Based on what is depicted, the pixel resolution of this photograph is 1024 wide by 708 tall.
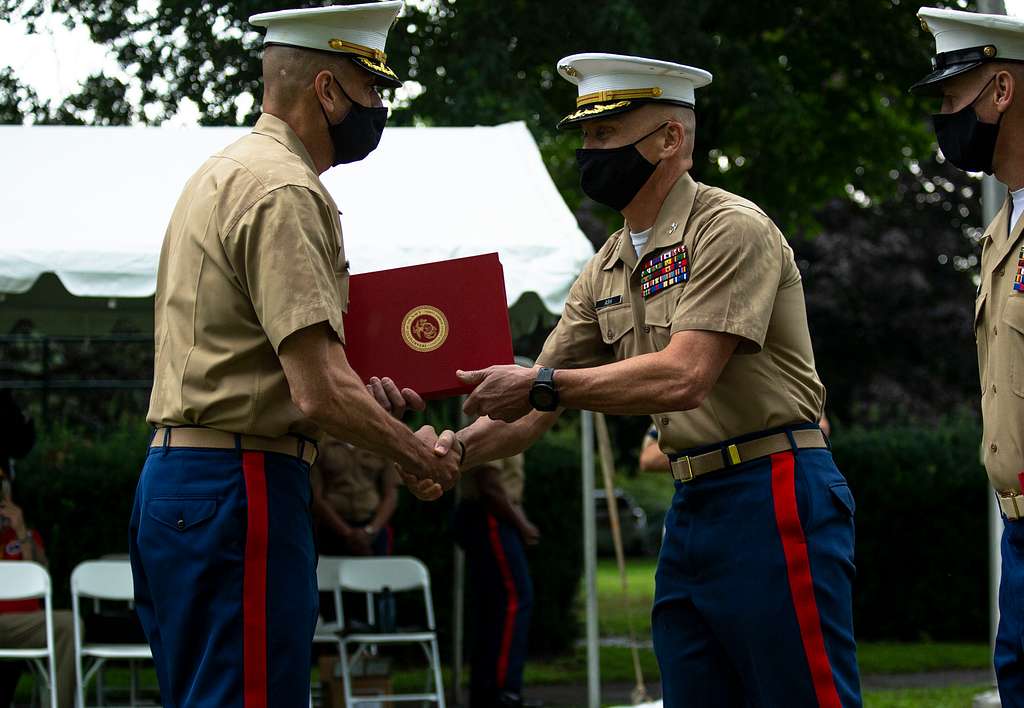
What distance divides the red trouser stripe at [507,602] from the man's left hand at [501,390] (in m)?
4.52

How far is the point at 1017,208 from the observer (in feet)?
12.4

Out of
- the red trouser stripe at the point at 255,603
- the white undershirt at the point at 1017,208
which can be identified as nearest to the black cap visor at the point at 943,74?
the white undershirt at the point at 1017,208

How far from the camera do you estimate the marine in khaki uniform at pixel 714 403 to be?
11.7 feet

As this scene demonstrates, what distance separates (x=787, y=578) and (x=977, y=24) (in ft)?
5.28

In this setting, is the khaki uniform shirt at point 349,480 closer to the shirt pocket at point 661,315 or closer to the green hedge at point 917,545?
the shirt pocket at point 661,315

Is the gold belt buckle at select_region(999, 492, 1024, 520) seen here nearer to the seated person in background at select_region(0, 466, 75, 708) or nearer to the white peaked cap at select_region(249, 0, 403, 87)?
the white peaked cap at select_region(249, 0, 403, 87)

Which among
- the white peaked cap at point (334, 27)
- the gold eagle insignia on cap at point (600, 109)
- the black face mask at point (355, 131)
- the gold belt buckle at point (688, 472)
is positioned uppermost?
the white peaked cap at point (334, 27)

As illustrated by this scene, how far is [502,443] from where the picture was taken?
4.33 m

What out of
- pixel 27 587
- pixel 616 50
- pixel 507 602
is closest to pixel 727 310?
pixel 27 587

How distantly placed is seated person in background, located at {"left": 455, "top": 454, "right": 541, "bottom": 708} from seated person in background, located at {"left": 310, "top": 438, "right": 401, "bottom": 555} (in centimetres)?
52

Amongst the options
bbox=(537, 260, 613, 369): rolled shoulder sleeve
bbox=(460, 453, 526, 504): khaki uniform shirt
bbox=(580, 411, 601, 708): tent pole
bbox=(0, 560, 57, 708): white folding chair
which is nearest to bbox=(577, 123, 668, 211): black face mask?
bbox=(537, 260, 613, 369): rolled shoulder sleeve

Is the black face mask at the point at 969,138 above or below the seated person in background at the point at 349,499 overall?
above

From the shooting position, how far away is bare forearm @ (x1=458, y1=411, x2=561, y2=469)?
4285mm

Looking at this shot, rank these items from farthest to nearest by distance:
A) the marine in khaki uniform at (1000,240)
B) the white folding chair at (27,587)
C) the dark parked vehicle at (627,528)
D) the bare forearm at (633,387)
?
the dark parked vehicle at (627,528), the white folding chair at (27,587), the marine in khaki uniform at (1000,240), the bare forearm at (633,387)
